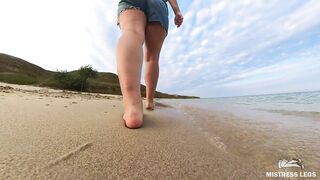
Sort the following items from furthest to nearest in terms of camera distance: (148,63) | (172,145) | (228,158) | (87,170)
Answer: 1. (148,63)
2. (172,145)
3. (228,158)
4. (87,170)

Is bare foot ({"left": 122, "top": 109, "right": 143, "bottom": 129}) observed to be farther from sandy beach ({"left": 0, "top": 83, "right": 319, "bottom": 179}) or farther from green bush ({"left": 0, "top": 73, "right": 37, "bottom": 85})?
green bush ({"left": 0, "top": 73, "right": 37, "bottom": 85})

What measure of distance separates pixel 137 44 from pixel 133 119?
62 centimetres

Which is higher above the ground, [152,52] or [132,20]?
[132,20]

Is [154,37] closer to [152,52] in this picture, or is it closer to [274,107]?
[152,52]

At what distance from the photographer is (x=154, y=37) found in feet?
7.72

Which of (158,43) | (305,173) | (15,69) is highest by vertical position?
(15,69)

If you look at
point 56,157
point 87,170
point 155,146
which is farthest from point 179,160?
point 56,157

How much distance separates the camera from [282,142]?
170 centimetres

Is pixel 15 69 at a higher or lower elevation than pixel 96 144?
higher

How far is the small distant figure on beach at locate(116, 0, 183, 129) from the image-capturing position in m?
1.84

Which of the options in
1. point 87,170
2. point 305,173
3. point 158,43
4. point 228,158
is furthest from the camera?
point 158,43

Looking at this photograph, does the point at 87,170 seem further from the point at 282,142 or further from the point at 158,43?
the point at 158,43

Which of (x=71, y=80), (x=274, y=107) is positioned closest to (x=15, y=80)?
(x=71, y=80)

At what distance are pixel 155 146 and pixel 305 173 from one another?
0.71m
